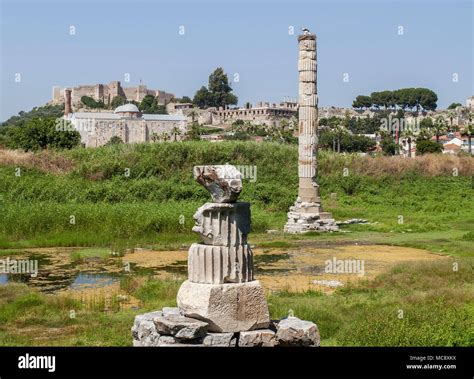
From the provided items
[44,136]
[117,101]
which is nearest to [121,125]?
[44,136]

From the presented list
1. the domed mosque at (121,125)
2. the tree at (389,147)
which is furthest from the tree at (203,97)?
the tree at (389,147)

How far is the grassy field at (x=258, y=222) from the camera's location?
11297mm

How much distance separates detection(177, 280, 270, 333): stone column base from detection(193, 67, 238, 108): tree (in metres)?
124

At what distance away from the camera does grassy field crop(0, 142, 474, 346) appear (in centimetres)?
1130

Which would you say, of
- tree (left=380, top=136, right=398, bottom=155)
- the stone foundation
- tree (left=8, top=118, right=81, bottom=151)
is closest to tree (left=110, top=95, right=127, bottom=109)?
tree (left=380, top=136, right=398, bottom=155)

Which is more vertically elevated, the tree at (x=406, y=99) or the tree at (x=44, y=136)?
the tree at (x=406, y=99)

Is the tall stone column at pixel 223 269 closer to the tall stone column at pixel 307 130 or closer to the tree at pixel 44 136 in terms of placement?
the tall stone column at pixel 307 130

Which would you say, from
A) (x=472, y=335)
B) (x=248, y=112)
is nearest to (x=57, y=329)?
(x=472, y=335)

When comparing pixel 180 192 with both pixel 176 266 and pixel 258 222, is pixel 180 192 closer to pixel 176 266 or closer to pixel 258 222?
pixel 258 222

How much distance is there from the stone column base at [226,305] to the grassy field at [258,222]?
82.2 inches

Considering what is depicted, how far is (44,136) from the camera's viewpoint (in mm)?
53938

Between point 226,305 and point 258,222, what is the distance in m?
18.7

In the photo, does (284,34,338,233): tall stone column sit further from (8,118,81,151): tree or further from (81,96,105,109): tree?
(81,96,105,109): tree
